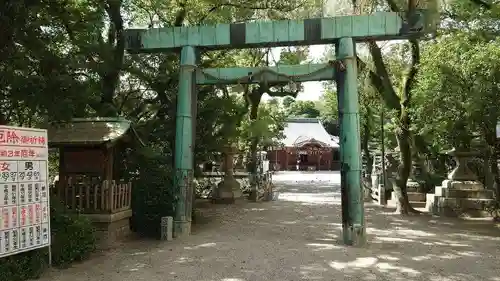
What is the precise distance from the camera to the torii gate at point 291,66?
377 inches

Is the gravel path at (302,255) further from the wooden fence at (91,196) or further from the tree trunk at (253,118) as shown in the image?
the tree trunk at (253,118)

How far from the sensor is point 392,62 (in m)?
18.8

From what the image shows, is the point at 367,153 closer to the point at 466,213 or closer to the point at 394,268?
the point at 466,213

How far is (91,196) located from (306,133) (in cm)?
4391

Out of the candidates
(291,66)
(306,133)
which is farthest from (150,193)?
(306,133)

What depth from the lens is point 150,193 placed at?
1059 cm

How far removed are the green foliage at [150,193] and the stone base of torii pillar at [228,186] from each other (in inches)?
325

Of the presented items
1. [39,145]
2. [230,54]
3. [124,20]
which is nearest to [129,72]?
[124,20]

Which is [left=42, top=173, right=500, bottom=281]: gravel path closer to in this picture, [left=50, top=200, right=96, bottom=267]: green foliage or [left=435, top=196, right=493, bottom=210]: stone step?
[left=50, top=200, right=96, bottom=267]: green foliage

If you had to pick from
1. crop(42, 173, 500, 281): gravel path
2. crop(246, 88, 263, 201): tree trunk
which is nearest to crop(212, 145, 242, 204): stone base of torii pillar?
crop(246, 88, 263, 201): tree trunk

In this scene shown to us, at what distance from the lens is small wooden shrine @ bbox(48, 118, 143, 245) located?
9.53 meters

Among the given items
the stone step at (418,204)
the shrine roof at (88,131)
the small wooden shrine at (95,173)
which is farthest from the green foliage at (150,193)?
the stone step at (418,204)

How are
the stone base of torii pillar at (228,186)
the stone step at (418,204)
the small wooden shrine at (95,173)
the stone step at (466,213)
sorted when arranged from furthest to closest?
the stone base of torii pillar at (228,186), the stone step at (418,204), the stone step at (466,213), the small wooden shrine at (95,173)

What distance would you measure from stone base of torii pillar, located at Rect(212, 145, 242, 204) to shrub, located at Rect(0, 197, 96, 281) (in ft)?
35.0
